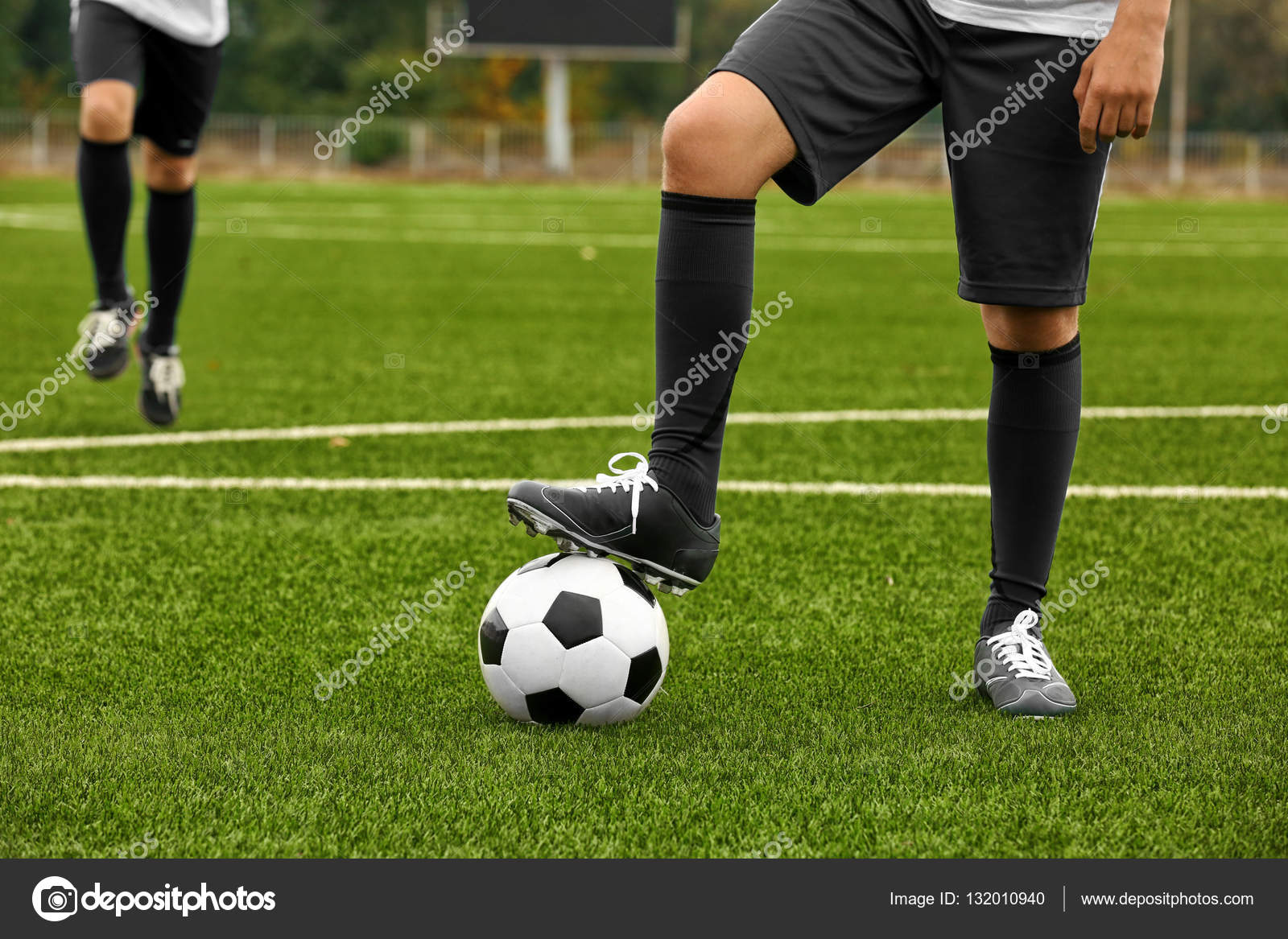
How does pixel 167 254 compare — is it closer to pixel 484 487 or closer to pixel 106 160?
pixel 106 160

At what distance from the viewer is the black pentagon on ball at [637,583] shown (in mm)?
2668

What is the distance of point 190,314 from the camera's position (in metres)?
9.41

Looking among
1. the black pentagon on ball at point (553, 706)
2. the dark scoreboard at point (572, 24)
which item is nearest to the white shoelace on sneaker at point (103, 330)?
the black pentagon on ball at point (553, 706)

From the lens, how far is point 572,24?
3447 centimetres

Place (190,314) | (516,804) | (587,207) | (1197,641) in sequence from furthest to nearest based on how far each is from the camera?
(587,207), (190,314), (1197,641), (516,804)

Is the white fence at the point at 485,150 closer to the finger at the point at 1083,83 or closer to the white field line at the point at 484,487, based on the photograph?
the white field line at the point at 484,487

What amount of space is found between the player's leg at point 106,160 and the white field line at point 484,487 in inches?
25.6

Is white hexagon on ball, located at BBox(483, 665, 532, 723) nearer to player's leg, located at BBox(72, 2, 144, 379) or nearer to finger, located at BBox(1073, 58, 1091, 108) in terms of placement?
finger, located at BBox(1073, 58, 1091, 108)

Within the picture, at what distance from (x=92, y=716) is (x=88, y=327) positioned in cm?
292

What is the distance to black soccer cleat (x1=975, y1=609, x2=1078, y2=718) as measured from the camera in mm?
2621

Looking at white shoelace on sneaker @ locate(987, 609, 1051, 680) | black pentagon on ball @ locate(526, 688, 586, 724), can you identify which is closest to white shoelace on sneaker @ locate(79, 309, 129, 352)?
black pentagon on ball @ locate(526, 688, 586, 724)

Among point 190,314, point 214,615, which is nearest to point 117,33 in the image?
point 214,615
